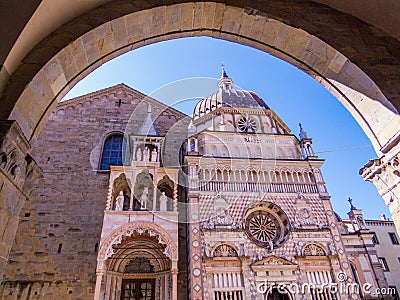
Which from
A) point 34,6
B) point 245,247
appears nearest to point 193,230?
point 245,247

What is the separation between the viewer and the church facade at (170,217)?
890cm

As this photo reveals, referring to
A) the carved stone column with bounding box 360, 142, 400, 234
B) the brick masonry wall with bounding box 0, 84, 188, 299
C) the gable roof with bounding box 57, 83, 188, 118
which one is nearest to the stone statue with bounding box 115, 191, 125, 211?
the brick masonry wall with bounding box 0, 84, 188, 299

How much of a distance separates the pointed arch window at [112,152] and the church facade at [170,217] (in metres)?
0.05

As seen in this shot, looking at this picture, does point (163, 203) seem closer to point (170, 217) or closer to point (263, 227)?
point (170, 217)

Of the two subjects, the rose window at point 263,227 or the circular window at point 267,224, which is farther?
the rose window at point 263,227

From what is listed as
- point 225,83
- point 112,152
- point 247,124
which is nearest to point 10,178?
point 112,152

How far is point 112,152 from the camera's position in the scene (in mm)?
11844

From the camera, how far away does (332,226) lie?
11211mm

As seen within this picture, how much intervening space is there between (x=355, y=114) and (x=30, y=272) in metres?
10.3

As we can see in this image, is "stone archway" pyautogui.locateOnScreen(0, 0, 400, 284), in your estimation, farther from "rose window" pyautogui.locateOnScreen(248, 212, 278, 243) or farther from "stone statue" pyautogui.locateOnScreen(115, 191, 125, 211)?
"rose window" pyautogui.locateOnScreen(248, 212, 278, 243)

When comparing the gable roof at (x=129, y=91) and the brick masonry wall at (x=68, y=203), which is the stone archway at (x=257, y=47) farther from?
the gable roof at (x=129, y=91)

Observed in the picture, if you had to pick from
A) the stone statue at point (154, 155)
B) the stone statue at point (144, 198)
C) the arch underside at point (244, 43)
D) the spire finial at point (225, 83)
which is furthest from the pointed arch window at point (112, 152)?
the spire finial at point (225, 83)

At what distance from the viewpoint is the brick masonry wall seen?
8.74 m

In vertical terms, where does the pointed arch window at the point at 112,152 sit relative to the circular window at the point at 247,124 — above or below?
below
